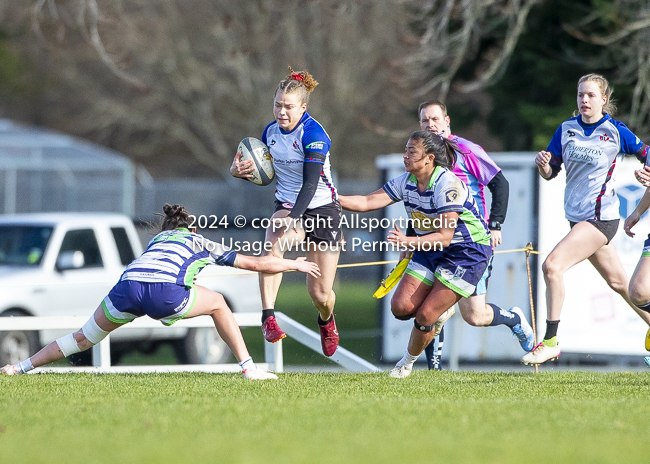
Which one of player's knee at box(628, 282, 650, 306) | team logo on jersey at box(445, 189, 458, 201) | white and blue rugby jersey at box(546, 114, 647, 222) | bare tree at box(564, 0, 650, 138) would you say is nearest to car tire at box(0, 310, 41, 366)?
team logo on jersey at box(445, 189, 458, 201)

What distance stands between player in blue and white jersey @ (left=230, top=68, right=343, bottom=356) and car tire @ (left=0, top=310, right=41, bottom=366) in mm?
4429

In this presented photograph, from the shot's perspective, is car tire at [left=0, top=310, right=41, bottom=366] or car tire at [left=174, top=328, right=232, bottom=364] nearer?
car tire at [left=0, top=310, right=41, bottom=366]

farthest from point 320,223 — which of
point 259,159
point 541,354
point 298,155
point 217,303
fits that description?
point 541,354

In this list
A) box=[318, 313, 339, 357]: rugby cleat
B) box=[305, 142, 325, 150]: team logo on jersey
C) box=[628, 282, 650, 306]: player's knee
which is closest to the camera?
box=[628, 282, 650, 306]: player's knee

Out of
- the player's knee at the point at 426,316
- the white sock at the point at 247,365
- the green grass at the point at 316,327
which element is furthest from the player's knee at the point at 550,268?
the green grass at the point at 316,327

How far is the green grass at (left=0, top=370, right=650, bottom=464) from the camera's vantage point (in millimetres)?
4742

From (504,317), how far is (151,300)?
9.90ft

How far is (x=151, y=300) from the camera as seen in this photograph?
7.26 m

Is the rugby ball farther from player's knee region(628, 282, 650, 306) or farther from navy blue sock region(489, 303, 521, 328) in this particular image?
player's knee region(628, 282, 650, 306)

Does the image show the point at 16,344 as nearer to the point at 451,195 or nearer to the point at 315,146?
the point at 315,146

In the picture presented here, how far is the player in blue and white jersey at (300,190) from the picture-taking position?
25.3 ft

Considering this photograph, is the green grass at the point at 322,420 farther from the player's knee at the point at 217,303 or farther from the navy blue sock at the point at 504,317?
the player's knee at the point at 217,303

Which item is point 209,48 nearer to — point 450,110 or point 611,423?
point 450,110

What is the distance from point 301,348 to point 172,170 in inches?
926
